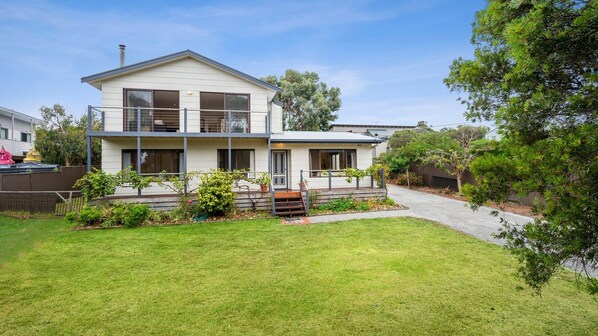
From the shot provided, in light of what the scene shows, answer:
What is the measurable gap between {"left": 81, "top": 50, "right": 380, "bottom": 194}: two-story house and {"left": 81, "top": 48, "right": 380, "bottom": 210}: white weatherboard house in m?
0.04

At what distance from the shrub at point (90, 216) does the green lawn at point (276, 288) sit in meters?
1.17

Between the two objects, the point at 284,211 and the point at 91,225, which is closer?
the point at 91,225

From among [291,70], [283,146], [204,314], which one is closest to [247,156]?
[283,146]

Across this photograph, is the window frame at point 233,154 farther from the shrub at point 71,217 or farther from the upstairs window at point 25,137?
the upstairs window at point 25,137

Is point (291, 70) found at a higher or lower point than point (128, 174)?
higher

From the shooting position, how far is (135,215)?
913 cm

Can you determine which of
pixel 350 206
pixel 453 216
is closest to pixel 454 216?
pixel 453 216

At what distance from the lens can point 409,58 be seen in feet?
65.1

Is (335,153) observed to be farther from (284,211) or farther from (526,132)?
(526,132)

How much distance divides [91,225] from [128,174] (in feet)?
7.11

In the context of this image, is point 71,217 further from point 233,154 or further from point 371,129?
point 371,129

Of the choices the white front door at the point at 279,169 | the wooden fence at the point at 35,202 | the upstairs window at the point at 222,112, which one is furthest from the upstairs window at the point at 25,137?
the white front door at the point at 279,169

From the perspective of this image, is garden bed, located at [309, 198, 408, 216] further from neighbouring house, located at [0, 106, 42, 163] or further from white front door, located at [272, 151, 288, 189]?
neighbouring house, located at [0, 106, 42, 163]

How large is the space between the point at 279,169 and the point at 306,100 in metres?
19.1
